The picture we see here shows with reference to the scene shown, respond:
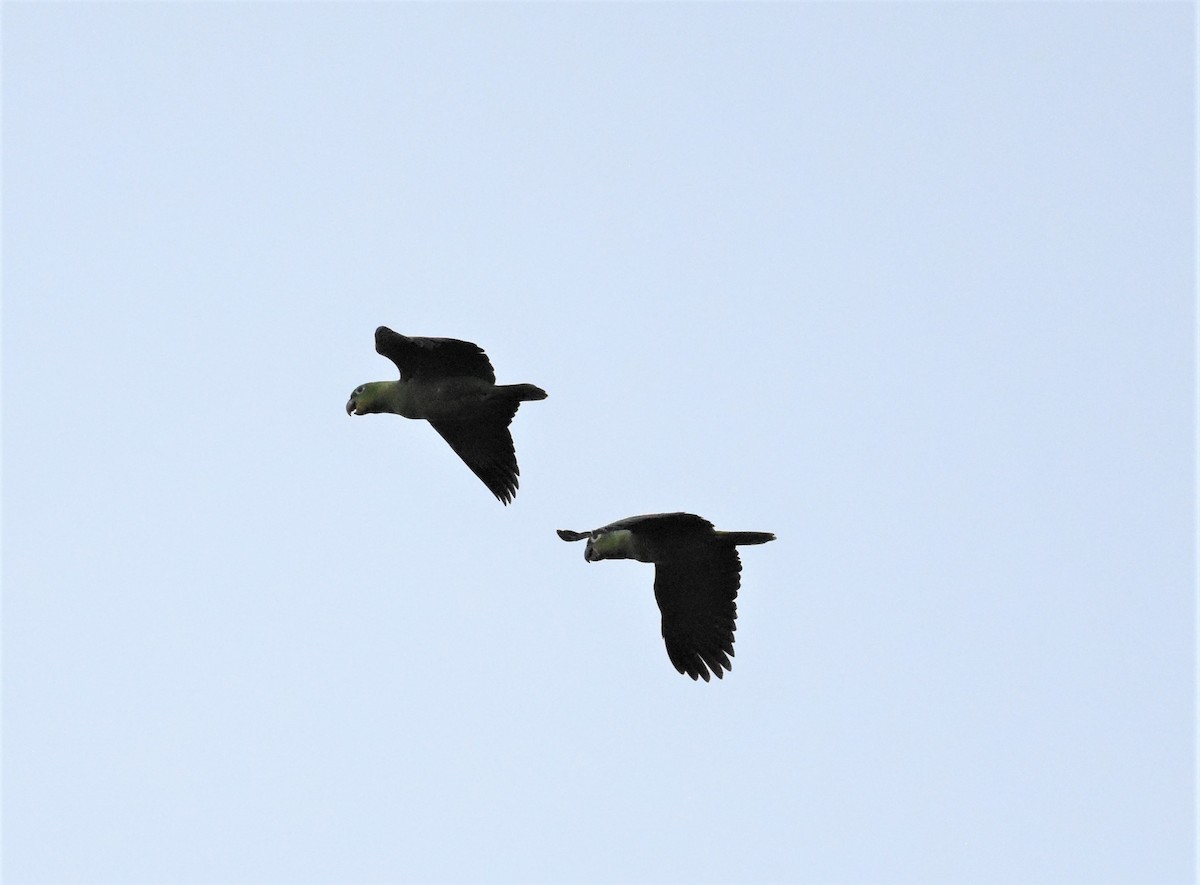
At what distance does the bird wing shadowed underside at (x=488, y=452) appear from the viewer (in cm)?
2156

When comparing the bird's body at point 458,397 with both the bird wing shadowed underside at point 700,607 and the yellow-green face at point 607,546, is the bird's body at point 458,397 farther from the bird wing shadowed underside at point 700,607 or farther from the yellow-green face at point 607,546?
the bird wing shadowed underside at point 700,607

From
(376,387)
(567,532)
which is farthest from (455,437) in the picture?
(567,532)

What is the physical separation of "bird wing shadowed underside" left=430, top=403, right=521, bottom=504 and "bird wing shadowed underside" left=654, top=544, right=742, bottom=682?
2742 millimetres

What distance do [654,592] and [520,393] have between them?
2.49m

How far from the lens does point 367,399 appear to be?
2127 centimetres

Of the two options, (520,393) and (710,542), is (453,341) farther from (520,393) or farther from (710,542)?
(710,542)

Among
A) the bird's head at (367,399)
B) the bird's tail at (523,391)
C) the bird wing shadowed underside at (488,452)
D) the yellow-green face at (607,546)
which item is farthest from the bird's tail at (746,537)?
the bird's head at (367,399)

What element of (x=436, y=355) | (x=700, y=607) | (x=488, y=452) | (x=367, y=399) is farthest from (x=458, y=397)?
(x=700, y=607)

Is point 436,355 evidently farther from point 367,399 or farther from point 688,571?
point 688,571

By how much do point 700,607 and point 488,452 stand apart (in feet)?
11.1

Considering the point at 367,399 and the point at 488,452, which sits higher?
the point at 367,399

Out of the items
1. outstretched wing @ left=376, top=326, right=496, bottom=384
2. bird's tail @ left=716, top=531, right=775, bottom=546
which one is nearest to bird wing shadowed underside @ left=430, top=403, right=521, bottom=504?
outstretched wing @ left=376, top=326, right=496, bottom=384

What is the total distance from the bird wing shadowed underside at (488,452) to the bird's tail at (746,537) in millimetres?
3481

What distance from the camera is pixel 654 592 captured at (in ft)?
65.3
